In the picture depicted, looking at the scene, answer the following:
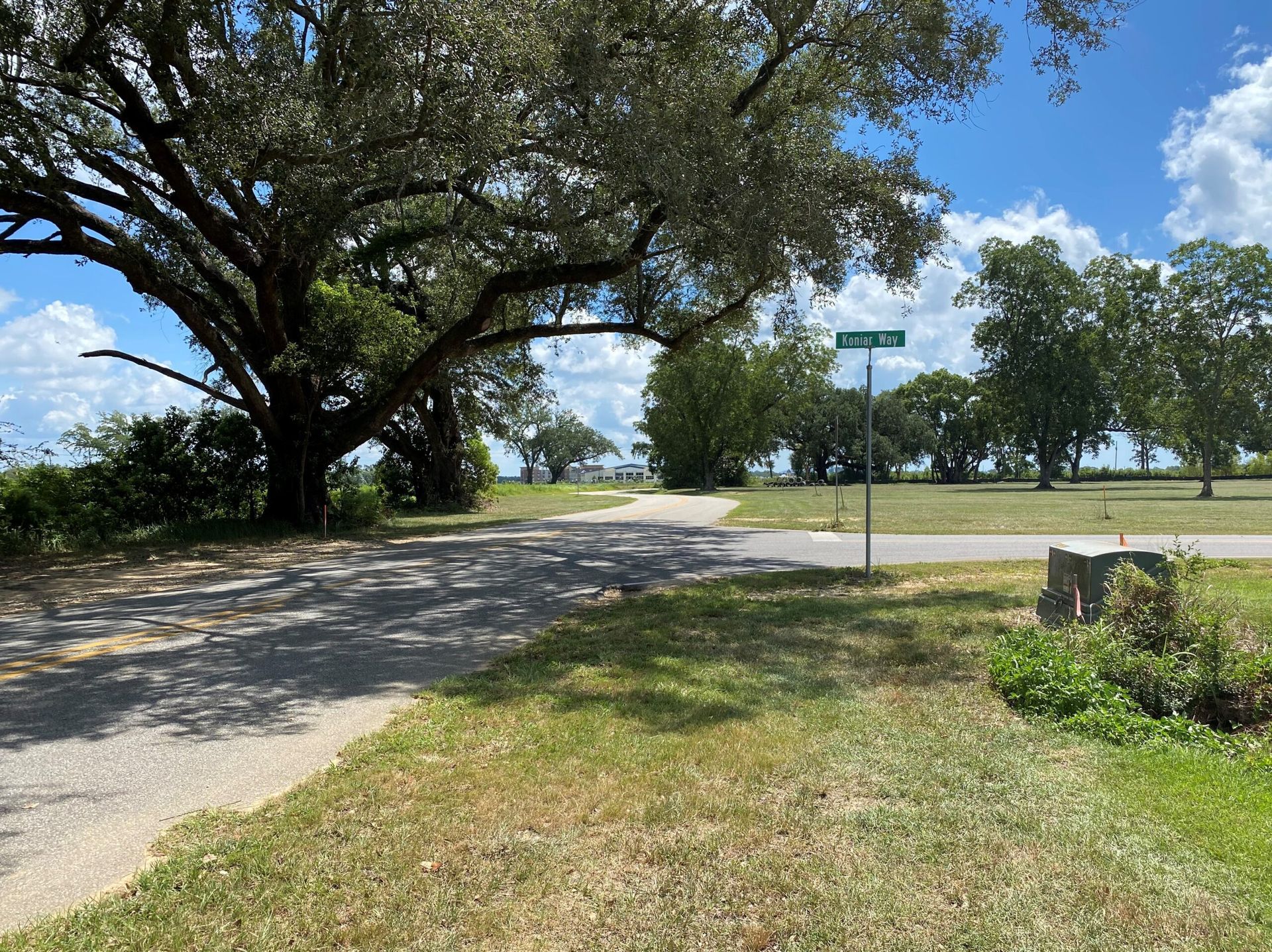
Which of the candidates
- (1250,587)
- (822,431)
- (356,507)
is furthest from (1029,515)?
(822,431)

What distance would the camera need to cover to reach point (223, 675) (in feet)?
20.6

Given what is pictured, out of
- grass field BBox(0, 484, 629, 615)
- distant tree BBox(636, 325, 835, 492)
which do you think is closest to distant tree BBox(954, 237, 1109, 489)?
distant tree BBox(636, 325, 835, 492)

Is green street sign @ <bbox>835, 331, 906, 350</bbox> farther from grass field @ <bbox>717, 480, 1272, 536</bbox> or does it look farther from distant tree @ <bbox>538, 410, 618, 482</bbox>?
distant tree @ <bbox>538, 410, 618, 482</bbox>

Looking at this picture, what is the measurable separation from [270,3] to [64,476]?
35.7 feet

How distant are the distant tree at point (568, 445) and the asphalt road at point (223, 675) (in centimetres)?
10758

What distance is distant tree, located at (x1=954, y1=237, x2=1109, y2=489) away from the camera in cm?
6019

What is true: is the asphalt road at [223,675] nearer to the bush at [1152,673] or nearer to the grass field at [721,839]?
the grass field at [721,839]

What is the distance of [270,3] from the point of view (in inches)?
464

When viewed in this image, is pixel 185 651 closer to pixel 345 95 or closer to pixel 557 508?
pixel 345 95

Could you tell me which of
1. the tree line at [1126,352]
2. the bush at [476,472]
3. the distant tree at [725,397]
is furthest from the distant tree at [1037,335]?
the bush at [476,472]

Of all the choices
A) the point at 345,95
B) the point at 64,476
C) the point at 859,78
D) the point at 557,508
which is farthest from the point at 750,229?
the point at 557,508

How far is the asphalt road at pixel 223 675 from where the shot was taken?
12.1 ft

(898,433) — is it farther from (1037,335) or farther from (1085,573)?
(1085,573)

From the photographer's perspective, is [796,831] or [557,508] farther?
[557,508]
